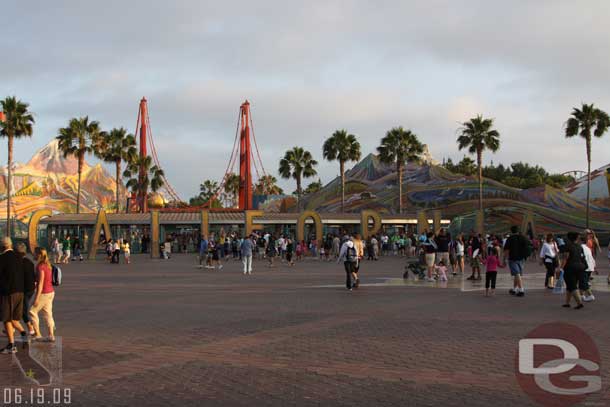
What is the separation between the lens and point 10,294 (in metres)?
8.02

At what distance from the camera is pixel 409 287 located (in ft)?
54.1

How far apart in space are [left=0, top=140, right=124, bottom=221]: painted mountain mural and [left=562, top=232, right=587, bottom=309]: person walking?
281ft

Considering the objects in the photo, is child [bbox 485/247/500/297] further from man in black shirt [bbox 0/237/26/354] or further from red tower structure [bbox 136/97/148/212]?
red tower structure [bbox 136/97/148/212]

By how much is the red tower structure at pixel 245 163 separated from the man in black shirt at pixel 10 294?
55.1 m

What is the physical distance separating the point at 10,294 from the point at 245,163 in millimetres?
56609

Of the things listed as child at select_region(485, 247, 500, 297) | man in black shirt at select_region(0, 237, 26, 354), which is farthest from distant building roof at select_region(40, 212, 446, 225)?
man in black shirt at select_region(0, 237, 26, 354)

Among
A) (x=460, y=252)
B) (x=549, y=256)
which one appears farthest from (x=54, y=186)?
(x=549, y=256)

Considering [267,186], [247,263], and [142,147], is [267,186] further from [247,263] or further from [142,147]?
[247,263]

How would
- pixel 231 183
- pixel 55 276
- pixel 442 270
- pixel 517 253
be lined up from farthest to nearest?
pixel 231 183, pixel 442 270, pixel 517 253, pixel 55 276

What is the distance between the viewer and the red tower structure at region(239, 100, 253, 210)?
6359cm

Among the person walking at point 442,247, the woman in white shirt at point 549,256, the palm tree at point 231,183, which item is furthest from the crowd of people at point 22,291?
the palm tree at point 231,183

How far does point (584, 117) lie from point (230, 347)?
42513 millimetres

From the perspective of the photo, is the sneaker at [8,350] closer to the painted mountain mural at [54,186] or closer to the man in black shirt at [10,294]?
the man in black shirt at [10,294]

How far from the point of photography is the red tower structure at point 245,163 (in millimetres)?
63594
